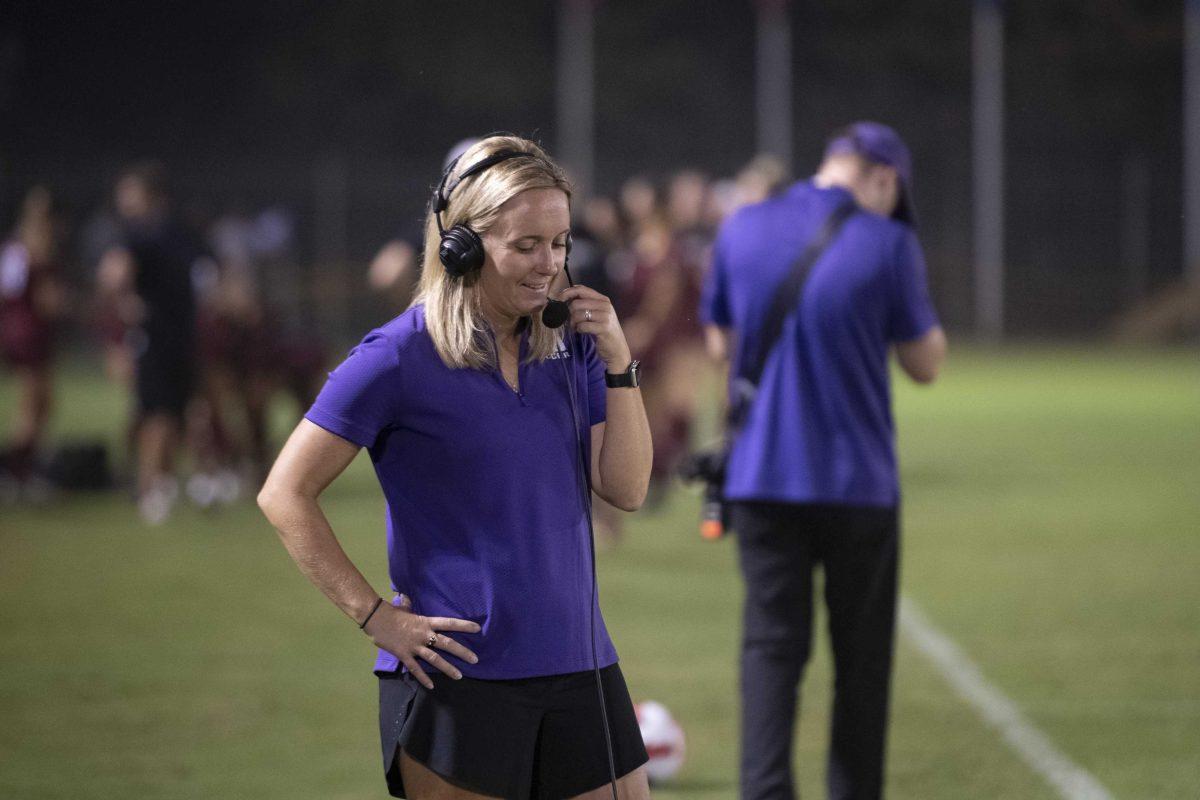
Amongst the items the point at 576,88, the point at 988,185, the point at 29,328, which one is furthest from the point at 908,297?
the point at 576,88

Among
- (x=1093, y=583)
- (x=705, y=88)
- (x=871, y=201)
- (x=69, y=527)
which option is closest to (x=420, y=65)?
(x=705, y=88)

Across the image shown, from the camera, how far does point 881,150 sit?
5.52 metres

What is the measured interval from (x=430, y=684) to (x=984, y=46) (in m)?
39.2

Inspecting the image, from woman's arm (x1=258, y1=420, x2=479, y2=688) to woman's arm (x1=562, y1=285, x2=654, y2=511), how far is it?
0.44 metres

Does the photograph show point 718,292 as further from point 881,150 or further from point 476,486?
point 476,486

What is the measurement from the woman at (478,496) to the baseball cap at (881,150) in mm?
2191

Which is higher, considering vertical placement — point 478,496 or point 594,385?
point 594,385

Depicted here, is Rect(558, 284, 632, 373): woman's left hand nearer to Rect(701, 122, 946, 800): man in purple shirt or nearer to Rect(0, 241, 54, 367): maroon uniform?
Rect(701, 122, 946, 800): man in purple shirt

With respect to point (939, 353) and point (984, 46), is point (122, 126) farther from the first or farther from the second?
point (939, 353)

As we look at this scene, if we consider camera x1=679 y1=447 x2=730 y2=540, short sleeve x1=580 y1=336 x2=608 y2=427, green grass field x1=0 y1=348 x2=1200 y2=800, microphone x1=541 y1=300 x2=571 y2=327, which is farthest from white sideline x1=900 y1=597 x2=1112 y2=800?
microphone x1=541 y1=300 x2=571 y2=327

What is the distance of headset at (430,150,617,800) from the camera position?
11.2 feet

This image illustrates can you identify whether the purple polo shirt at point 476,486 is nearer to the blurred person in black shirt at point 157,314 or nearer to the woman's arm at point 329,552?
the woman's arm at point 329,552

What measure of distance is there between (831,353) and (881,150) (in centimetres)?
68

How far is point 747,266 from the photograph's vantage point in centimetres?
545
